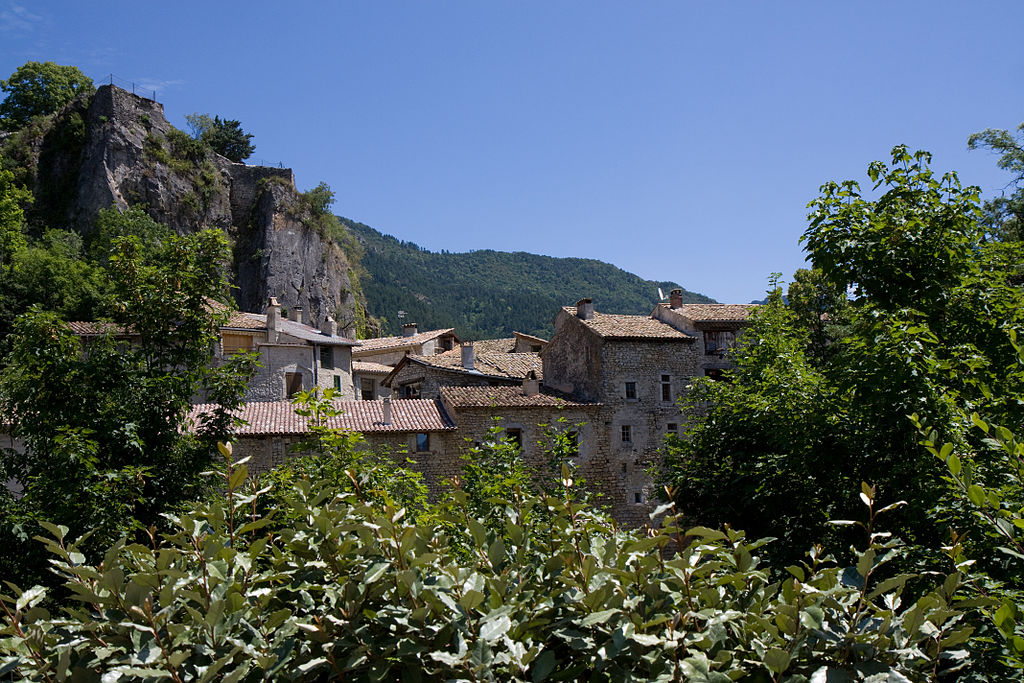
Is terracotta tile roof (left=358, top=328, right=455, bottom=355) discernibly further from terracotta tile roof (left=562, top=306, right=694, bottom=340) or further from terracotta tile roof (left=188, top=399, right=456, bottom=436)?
terracotta tile roof (left=188, top=399, right=456, bottom=436)

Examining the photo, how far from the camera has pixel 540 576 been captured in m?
2.88

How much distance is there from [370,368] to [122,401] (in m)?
35.2

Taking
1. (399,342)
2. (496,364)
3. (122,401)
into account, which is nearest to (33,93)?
(399,342)

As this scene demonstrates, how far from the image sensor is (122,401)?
9641 millimetres

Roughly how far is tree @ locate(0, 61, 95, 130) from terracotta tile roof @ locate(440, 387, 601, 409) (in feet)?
167

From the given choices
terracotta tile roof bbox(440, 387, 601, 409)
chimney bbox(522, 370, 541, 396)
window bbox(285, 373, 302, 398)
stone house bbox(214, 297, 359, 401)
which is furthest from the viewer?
window bbox(285, 373, 302, 398)

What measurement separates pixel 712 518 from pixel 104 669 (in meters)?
10.3

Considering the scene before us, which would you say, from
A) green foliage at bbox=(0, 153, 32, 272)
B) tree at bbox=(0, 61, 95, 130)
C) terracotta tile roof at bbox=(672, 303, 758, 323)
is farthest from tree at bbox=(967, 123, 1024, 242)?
tree at bbox=(0, 61, 95, 130)

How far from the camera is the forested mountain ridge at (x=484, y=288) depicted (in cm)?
10438

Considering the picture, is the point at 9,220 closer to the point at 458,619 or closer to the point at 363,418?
the point at 363,418

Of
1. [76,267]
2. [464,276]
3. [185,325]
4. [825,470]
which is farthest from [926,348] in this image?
[464,276]

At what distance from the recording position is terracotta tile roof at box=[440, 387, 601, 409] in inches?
1057

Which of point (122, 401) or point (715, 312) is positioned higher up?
point (715, 312)

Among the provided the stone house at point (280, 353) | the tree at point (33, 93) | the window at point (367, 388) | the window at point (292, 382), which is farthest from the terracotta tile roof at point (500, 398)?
the tree at point (33, 93)
